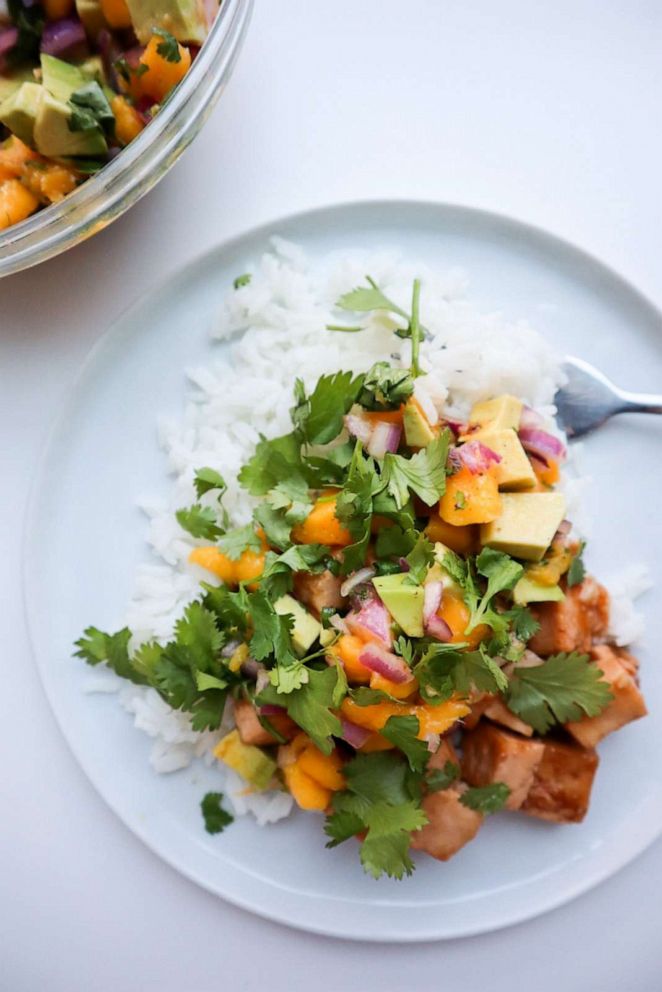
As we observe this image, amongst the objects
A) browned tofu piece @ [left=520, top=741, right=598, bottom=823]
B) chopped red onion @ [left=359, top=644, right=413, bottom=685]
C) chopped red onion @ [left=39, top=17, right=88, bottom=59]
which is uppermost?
chopped red onion @ [left=39, top=17, right=88, bottom=59]

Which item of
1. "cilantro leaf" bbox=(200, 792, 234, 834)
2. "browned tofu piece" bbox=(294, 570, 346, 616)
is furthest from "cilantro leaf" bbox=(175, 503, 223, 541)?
"cilantro leaf" bbox=(200, 792, 234, 834)

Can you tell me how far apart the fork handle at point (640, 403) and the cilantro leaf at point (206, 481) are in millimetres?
1059

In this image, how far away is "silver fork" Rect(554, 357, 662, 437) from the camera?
2.19 m

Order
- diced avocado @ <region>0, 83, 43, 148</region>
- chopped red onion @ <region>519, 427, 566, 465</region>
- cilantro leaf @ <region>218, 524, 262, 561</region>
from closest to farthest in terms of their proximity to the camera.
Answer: diced avocado @ <region>0, 83, 43, 148</region> < cilantro leaf @ <region>218, 524, 262, 561</region> < chopped red onion @ <region>519, 427, 566, 465</region>

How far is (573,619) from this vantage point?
2018 mm

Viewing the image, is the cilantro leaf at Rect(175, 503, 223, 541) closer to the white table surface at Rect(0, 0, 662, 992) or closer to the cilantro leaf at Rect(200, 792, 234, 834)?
the white table surface at Rect(0, 0, 662, 992)

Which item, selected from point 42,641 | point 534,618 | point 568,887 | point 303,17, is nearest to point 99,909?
point 42,641

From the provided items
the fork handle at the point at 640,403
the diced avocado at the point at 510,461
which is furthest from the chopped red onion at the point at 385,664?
the fork handle at the point at 640,403

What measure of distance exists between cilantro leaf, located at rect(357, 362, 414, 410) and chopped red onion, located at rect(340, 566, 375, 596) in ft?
1.27

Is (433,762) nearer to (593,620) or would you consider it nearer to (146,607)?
(593,620)

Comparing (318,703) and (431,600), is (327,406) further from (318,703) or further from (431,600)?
(318,703)

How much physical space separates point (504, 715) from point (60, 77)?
1.81m

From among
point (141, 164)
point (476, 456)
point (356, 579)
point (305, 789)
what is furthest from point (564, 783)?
point (141, 164)

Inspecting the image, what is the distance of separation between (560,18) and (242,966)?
9.02 feet
